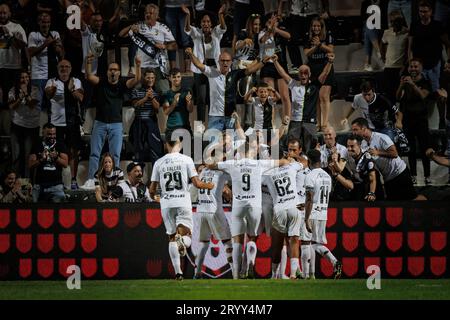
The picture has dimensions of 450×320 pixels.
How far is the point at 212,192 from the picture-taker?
1477 centimetres

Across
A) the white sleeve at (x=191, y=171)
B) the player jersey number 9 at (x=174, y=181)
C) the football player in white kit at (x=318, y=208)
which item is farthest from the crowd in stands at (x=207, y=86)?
the white sleeve at (x=191, y=171)

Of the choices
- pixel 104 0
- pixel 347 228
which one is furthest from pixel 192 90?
pixel 347 228

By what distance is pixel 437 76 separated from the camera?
53.5 ft

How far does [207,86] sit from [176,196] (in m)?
3.34

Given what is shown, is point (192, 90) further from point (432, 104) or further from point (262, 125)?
point (432, 104)

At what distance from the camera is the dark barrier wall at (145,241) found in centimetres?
1490

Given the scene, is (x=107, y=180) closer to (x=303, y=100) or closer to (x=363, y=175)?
(x=303, y=100)

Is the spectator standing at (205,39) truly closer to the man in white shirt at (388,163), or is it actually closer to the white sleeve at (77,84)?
the white sleeve at (77,84)

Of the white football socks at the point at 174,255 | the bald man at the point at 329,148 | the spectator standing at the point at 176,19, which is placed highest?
the spectator standing at the point at 176,19

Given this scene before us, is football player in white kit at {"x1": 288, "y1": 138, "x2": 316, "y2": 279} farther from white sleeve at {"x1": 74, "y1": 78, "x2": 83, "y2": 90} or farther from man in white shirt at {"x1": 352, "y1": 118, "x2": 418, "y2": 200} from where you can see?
white sleeve at {"x1": 74, "y1": 78, "x2": 83, "y2": 90}

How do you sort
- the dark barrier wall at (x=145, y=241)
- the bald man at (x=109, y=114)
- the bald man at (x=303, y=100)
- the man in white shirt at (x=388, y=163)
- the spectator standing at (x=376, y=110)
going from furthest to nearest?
the bald man at (x=303, y=100) → the bald man at (x=109, y=114) → the spectator standing at (x=376, y=110) → the man in white shirt at (x=388, y=163) → the dark barrier wall at (x=145, y=241)

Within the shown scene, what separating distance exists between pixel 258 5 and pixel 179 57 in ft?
5.25

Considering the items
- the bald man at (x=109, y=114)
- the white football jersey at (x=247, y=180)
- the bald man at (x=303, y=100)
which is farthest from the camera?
the bald man at (x=303, y=100)

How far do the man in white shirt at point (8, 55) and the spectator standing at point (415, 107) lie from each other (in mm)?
6216
